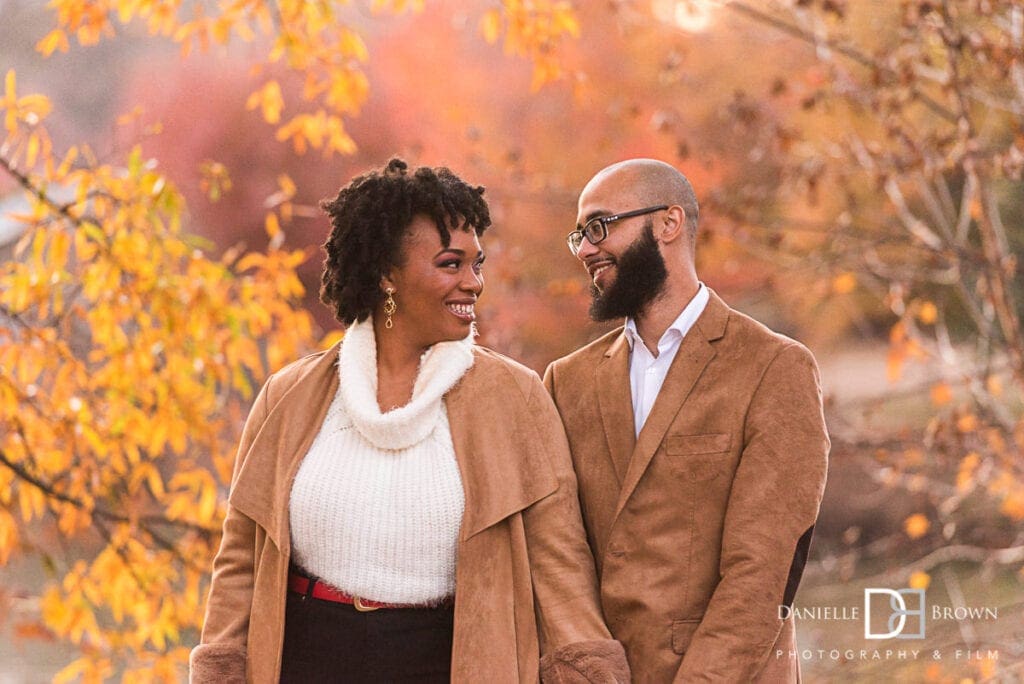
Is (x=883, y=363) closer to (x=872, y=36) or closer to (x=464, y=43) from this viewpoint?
(x=872, y=36)

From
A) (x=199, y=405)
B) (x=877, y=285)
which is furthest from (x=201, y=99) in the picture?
(x=877, y=285)

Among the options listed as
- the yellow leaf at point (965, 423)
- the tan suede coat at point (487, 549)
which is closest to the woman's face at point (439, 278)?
the tan suede coat at point (487, 549)

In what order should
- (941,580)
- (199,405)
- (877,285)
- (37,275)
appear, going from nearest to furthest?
1. (37,275)
2. (199,405)
3. (877,285)
4. (941,580)

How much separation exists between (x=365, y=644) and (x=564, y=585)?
422 mm

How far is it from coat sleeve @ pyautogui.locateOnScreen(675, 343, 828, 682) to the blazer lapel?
25 centimetres

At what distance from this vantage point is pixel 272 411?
2545 millimetres

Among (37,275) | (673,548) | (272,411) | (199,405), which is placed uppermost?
(37,275)

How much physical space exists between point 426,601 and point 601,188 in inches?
37.6

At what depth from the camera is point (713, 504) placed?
229 centimetres

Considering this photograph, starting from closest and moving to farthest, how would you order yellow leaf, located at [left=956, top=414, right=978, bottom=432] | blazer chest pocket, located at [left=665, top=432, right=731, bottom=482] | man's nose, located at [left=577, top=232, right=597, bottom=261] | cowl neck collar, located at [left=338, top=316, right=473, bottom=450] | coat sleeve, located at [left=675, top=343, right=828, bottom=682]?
coat sleeve, located at [left=675, top=343, right=828, bottom=682]
blazer chest pocket, located at [left=665, top=432, right=731, bottom=482]
cowl neck collar, located at [left=338, top=316, right=473, bottom=450]
man's nose, located at [left=577, top=232, right=597, bottom=261]
yellow leaf, located at [left=956, top=414, right=978, bottom=432]

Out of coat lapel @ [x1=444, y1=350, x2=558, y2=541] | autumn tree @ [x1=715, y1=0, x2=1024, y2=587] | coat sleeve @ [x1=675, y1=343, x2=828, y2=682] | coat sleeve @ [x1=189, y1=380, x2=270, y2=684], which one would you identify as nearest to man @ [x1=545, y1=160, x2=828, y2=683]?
coat sleeve @ [x1=675, y1=343, x2=828, y2=682]

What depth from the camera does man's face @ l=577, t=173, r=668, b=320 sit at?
246 centimetres

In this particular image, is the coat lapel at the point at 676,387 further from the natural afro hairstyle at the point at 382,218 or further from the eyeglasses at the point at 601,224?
the natural afro hairstyle at the point at 382,218

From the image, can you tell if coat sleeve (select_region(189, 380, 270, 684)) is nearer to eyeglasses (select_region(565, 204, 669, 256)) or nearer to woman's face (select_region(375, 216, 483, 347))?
woman's face (select_region(375, 216, 483, 347))
